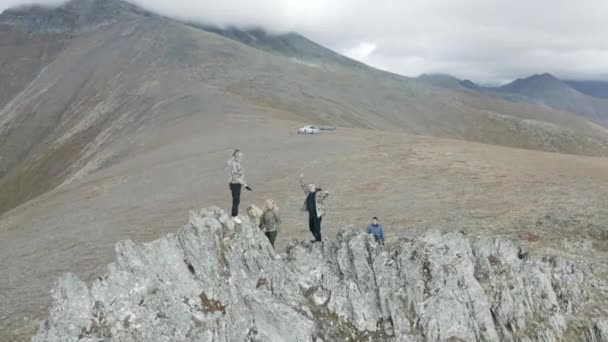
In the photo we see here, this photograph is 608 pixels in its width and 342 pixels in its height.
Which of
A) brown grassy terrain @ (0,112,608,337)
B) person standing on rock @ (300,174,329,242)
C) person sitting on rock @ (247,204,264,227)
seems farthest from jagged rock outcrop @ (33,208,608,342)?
brown grassy terrain @ (0,112,608,337)

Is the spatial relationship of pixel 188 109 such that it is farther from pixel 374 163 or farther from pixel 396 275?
pixel 396 275

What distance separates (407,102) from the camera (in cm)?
17262

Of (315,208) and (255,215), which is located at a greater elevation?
(315,208)

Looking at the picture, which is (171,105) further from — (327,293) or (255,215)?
(327,293)

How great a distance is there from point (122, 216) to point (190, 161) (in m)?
16.0

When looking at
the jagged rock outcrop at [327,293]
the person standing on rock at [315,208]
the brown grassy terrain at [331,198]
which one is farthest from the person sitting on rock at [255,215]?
the brown grassy terrain at [331,198]

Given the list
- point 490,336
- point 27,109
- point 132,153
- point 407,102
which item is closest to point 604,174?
point 490,336

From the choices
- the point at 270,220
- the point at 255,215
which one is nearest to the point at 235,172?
the point at 255,215

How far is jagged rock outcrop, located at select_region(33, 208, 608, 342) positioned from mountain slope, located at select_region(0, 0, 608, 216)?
5292cm

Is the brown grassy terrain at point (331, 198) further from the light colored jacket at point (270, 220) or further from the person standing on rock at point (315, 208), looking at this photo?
the light colored jacket at point (270, 220)

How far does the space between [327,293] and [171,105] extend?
79551 millimetres

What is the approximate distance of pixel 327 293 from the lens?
675 inches

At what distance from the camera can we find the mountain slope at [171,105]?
294 ft

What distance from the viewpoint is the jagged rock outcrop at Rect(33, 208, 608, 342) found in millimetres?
15727
